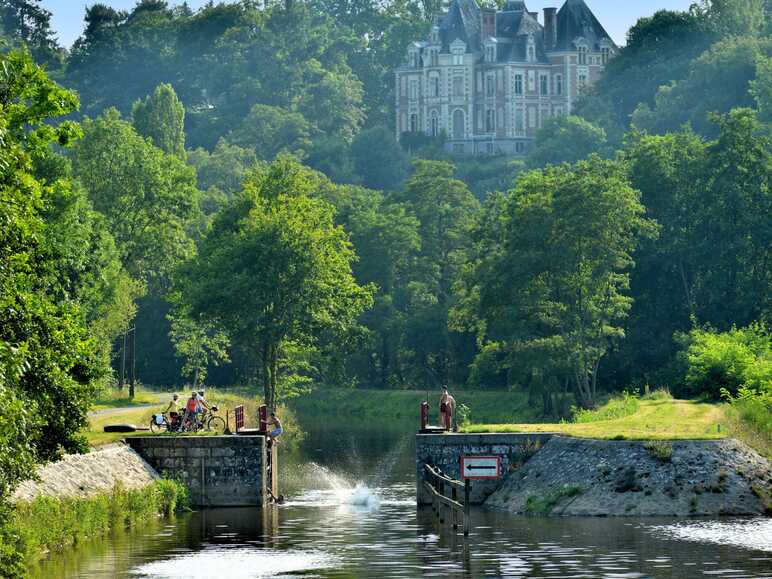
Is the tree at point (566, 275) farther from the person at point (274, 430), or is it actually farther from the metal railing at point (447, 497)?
the metal railing at point (447, 497)

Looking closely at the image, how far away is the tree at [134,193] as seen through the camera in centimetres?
11444

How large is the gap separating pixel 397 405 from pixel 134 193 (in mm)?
22596

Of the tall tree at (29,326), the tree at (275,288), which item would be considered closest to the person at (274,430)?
the tall tree at (29,326)

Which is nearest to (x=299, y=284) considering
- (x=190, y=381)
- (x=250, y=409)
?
(x=250, y=409)

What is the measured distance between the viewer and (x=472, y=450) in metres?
59.2

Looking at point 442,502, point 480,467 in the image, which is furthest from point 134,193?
point 442,502

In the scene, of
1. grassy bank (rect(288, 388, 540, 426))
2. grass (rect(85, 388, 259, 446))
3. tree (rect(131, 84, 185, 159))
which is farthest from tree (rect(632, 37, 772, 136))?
grass (rect(85, 388, 259, 446))

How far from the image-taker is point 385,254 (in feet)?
449

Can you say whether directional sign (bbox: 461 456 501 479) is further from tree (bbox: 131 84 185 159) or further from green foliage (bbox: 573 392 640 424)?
tree (bbox: 131 84 185 159)

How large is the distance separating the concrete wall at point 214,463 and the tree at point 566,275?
35867 millimetres

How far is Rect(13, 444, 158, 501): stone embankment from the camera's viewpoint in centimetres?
5100

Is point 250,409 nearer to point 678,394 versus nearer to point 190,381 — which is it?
point 678,394

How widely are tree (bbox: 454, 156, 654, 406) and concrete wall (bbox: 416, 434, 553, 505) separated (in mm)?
35367

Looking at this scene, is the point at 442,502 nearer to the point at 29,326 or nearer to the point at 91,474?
the point at 91,474
